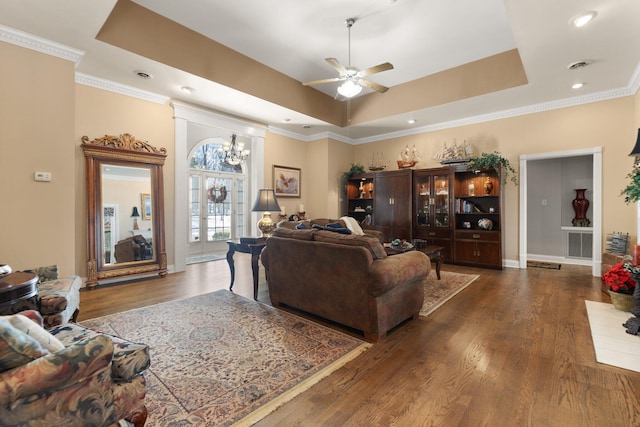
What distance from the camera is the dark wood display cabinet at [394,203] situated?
6.44 m

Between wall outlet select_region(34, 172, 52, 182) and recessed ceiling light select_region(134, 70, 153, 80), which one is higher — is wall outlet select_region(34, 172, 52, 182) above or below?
below

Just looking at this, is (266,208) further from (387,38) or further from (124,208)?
(387,38)

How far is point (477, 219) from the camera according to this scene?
5.91 meters

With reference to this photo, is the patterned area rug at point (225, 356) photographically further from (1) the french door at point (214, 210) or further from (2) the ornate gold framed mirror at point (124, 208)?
(1) the french door at point (214, 210)

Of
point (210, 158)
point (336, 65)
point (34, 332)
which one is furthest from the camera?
point (210, 158)

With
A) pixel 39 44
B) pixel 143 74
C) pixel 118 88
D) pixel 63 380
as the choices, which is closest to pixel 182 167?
pixel 118 88

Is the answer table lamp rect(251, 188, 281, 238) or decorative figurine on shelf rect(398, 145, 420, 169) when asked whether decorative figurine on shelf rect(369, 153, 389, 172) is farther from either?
table lamp rect(251, 188, 281, 238)

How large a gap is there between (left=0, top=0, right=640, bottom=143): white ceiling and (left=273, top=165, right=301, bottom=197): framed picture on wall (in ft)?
5.76

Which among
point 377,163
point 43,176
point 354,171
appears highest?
point 377,163

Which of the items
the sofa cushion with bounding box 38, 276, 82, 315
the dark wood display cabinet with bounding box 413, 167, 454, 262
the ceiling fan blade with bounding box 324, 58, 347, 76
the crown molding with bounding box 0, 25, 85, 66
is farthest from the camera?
the dark wood display cabinet with bounding box 413, 167, 454, 262

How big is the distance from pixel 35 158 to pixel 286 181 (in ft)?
14.7

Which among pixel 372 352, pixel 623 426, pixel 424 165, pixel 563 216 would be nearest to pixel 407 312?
pixel 372 352

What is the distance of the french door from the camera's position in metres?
7.36

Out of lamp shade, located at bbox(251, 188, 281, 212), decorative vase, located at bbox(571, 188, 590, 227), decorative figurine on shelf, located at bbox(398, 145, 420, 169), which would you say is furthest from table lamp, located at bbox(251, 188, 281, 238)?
decorative vase, located at bbox(571, 188, 590, 227)
